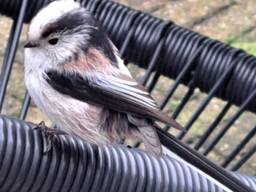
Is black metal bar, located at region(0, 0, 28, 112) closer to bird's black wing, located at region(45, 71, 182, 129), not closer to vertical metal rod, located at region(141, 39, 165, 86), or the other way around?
bird's black wing, located at region(45, 71, 182, 129)

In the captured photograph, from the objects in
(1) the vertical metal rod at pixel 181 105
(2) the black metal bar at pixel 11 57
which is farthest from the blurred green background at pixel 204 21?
(2) the black metal bar at pixel 11 57

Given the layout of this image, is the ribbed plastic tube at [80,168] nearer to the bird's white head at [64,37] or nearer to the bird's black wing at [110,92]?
the bird's black wing at [110,92]

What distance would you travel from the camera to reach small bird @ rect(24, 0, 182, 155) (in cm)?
129

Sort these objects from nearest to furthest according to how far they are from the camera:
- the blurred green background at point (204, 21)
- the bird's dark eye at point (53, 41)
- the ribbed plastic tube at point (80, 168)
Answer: the ribbed plastic tube at point (80, 168), the bird's dark eye at point (53, 41), the blurred green background at point (204, 21)

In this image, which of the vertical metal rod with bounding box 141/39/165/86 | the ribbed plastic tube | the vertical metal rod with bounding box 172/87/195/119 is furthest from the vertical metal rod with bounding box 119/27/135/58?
the ribbed plastic tube

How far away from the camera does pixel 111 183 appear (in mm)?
1065

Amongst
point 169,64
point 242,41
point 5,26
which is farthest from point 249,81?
point 5,26

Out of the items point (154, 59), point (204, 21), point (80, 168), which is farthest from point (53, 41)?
point (204, 21)

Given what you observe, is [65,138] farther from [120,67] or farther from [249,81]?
[249,81]

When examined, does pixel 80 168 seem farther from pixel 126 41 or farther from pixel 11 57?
pixel 126 41

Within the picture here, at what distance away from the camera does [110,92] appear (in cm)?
129

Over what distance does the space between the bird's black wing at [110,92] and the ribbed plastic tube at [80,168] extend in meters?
0.12

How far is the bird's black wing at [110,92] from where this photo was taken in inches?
50.0

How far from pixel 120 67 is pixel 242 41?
98.3 inches
